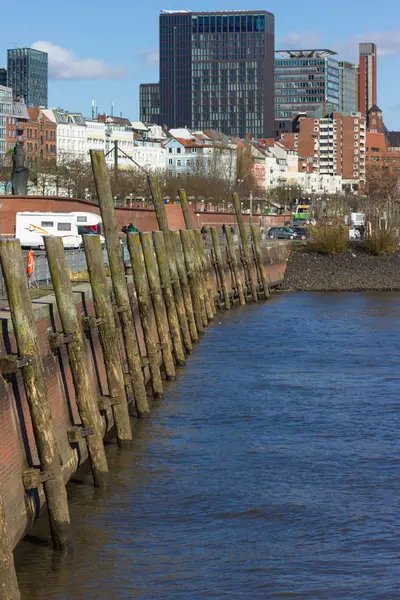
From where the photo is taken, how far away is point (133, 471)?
747 inches

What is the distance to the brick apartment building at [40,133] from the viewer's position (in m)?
188

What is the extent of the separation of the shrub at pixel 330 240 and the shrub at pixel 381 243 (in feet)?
4.15

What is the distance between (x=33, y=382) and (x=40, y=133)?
181 meters

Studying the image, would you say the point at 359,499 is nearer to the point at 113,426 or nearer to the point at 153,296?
the point at 113,426

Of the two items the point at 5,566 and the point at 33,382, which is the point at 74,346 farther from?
the point at 5,566

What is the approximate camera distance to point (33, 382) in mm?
13805

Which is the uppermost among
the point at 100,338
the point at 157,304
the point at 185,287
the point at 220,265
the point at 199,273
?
the point at 100,338

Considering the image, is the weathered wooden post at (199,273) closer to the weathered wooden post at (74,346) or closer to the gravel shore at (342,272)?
the gravel shore at (342,272)

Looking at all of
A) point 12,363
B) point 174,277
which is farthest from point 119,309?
point 174,277

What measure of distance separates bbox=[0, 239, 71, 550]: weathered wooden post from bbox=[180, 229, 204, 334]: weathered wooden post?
24.0 m

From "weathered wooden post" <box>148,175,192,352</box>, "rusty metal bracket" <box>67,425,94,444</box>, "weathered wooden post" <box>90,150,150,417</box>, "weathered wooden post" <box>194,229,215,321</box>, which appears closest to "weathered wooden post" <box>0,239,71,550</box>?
"rusty metal bracket" <box>67,425,94,444</box>

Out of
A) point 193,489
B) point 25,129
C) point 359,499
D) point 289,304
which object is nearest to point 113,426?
point 193,489

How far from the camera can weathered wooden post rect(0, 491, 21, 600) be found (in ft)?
37.0

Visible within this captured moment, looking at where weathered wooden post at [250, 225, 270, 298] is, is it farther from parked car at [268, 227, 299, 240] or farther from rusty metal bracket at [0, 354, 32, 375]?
rusty metal bracket at [0, 354, 32, 375]
